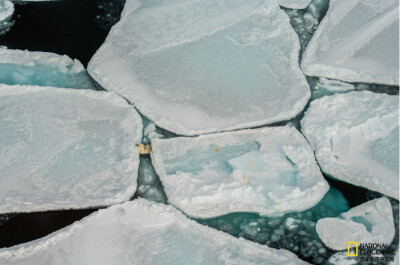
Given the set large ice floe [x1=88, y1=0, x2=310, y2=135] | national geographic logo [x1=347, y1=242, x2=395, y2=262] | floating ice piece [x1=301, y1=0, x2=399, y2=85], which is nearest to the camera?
national geographic logo [x1=347, y1=242, x2=395, y2=262]

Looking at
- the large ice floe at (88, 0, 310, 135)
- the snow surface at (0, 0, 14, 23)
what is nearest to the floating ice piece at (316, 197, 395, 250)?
the large ice floe at (88, 0, 310, 135)

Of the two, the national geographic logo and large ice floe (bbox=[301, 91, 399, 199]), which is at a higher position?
large ice floe (bbox=[301, 91, 399, 199])

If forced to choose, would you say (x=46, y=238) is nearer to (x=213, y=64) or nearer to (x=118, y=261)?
(x=118, y=261)

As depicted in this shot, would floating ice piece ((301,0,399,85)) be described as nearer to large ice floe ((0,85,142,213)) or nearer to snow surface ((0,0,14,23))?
large ice floe ((0,85,142,213))

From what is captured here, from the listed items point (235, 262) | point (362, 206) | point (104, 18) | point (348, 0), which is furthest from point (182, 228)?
point (348, 0)

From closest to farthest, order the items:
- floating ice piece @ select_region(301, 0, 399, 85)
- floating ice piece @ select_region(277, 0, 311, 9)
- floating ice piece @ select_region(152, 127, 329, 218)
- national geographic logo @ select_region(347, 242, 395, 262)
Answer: national geographic logo @ select_region(347, 242, 395, 262) < floating ice piece @ select_region(152, 127, 329, 218) < floating ice piece @ select_region(301, 0, 399, 85) < floating ice piece @ select_region(277, 0, 311, 9)

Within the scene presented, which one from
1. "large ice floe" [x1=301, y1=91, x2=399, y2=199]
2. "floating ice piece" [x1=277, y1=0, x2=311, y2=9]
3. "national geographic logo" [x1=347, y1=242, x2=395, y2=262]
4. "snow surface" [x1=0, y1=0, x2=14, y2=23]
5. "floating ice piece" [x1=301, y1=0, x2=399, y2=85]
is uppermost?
"floating ice piece" [x1=277, y1=0, x2=311, y2=9]
